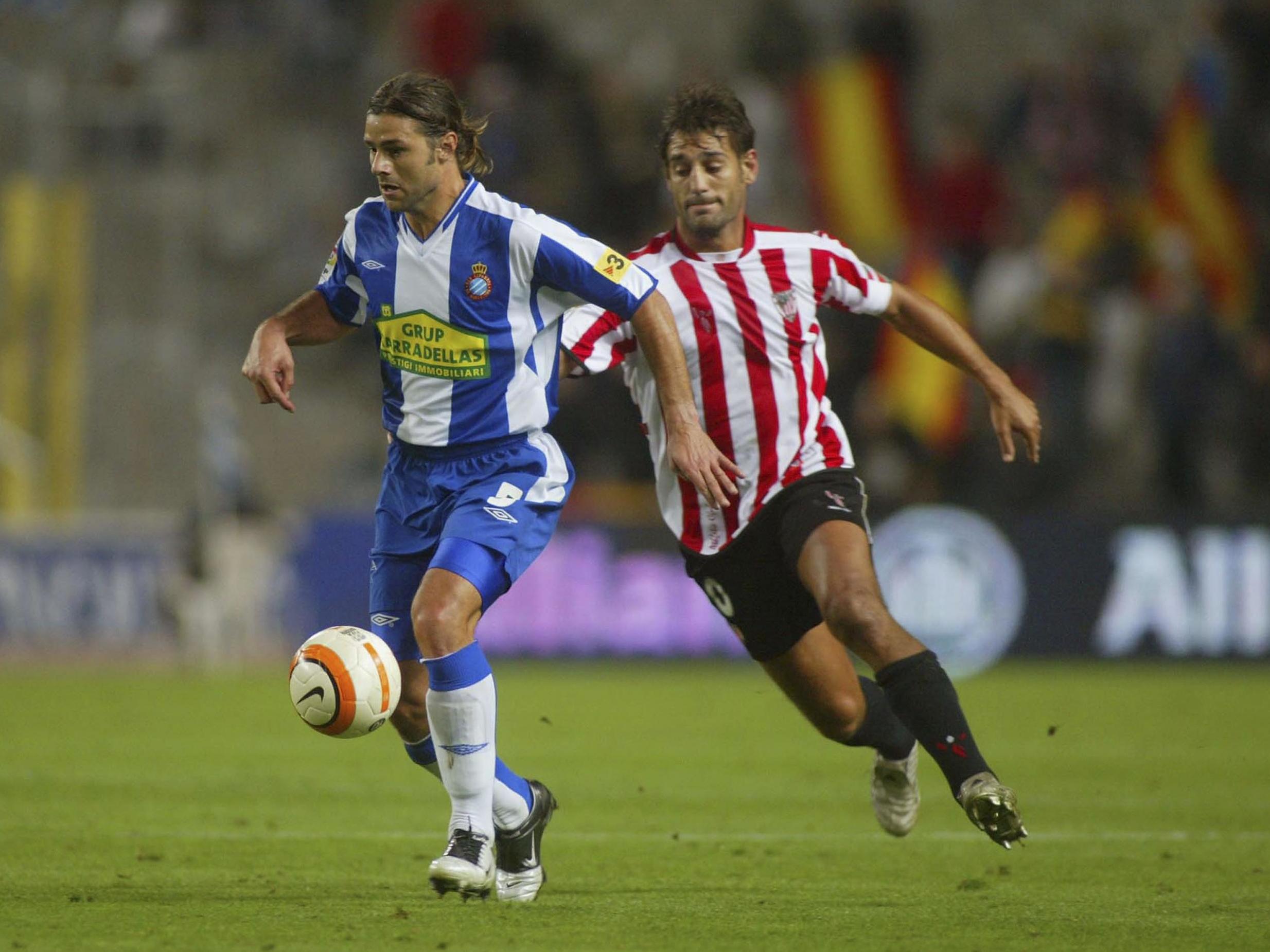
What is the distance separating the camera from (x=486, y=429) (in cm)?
560

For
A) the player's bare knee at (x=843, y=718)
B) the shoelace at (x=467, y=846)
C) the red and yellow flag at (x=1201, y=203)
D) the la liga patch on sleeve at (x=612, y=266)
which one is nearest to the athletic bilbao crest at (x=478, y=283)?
the la liga patch on sleeve at (x=612, y=266)

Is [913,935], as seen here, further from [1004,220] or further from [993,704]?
[1004,220]

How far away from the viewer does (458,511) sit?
5.49m

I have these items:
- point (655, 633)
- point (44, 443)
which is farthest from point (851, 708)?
point (44, 443)

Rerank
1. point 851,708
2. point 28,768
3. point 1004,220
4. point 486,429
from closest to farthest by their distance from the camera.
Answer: point 486,429
point 851,708
point 28,768
point 1004,220

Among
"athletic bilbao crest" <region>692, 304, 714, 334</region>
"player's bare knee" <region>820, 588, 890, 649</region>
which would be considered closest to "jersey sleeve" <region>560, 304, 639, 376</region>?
"athletic bilbao crest" <region>692, 304, 714, 334</region>

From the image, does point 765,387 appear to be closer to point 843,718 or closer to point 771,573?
point 771,573

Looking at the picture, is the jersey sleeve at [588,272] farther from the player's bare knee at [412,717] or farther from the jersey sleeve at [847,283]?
the player's bare knee at [412,717]

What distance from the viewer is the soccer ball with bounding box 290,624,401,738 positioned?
5.27 meters

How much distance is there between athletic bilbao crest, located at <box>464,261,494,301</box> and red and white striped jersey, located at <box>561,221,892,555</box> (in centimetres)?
79

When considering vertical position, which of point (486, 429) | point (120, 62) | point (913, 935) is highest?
point (120, 62)

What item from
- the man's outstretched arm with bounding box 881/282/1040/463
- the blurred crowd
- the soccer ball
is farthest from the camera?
the blurred crowd

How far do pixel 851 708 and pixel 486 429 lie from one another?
169 centimetres

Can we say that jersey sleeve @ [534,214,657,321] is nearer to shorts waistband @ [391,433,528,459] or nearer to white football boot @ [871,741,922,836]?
shorts waistband @ [391,433,528,459]
